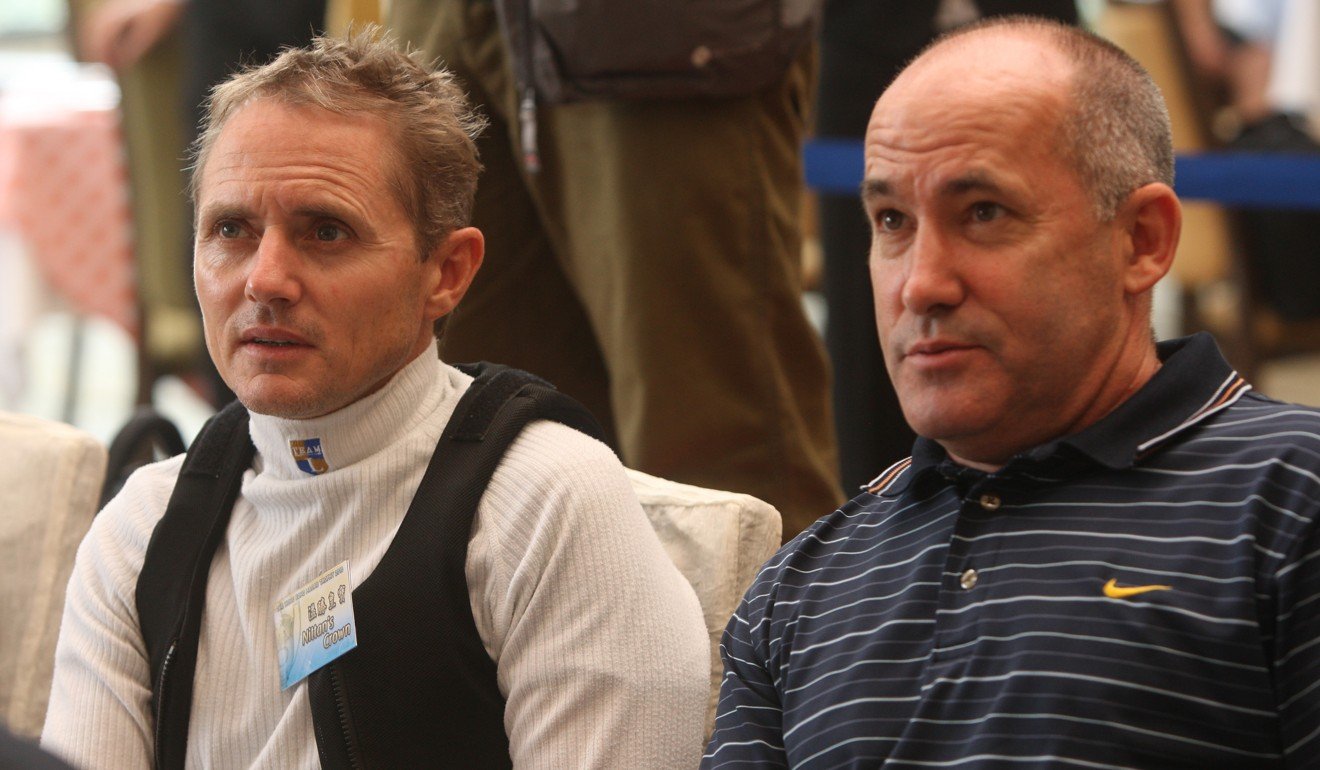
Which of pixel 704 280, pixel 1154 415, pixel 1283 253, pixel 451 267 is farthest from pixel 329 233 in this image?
pixel 1283 253

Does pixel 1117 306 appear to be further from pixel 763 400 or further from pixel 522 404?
pixel 763 400

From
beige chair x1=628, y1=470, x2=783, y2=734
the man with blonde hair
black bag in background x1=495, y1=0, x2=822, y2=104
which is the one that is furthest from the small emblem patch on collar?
black bag in background x1=495, y1=0, x2=822, y2=104

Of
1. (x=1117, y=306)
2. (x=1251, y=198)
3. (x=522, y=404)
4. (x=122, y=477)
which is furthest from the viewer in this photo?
(x=1251, y=198)

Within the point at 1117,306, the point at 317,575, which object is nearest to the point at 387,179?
the point at 317,575

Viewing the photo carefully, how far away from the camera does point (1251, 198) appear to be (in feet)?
13.0

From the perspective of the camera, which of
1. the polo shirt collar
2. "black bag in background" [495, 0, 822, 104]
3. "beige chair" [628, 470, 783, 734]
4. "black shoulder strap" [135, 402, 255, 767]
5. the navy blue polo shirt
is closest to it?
the navy blue polo shirt

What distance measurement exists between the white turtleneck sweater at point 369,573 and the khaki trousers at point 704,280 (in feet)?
1.85

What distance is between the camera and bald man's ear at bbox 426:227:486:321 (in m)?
1.87

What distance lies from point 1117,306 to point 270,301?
2.85 ft

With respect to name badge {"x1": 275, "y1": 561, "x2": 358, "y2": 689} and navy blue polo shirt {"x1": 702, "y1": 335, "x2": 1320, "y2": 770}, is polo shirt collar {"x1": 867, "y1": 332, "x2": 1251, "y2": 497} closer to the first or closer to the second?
navy blue polo shirt {"x1": 702, "y1": 335, "x2": 1320, "y2": 770}

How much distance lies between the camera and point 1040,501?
1.48 m

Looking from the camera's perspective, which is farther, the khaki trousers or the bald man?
the khaki trousers

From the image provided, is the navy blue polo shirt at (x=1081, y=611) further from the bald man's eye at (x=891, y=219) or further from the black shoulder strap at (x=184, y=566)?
the black shoulder strap at (x=184, y=566)

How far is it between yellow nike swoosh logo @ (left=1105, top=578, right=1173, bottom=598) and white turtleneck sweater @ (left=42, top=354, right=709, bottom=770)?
476mm
